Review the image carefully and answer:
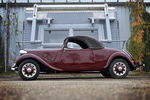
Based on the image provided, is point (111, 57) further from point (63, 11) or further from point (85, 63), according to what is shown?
point (63, 11)

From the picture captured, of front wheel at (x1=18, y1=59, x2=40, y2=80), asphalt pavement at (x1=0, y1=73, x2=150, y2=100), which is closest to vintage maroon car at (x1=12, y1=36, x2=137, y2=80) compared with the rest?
front wheel at (x1=18, y1=59, x2=40, y2=80)

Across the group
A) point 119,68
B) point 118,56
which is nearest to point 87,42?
point 118,56

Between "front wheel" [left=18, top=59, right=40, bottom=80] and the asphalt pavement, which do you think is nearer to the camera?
the asphalt pavement

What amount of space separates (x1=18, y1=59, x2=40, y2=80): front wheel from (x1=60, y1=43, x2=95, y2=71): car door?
2.36 ft

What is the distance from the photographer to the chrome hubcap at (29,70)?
24.6ft

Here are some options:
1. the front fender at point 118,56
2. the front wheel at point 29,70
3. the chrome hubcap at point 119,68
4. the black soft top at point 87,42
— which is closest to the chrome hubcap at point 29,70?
the front wheel at point 29,70

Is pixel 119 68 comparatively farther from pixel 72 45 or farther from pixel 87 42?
pixel 72 45

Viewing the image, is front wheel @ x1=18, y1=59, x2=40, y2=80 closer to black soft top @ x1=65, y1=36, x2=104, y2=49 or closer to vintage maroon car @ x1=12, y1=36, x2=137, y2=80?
vintage maroon car @ x1=12, y1=36, x2=137, y2=80

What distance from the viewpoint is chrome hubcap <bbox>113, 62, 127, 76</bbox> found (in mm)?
7762

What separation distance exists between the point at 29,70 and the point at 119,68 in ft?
7.91

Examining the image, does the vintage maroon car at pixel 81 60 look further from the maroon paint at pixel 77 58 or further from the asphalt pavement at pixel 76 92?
the asphalt pavement at pixel 76 92

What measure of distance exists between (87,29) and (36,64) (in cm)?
480

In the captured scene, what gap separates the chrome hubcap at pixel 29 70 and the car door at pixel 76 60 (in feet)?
2.52

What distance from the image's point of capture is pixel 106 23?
12023 millimetres
